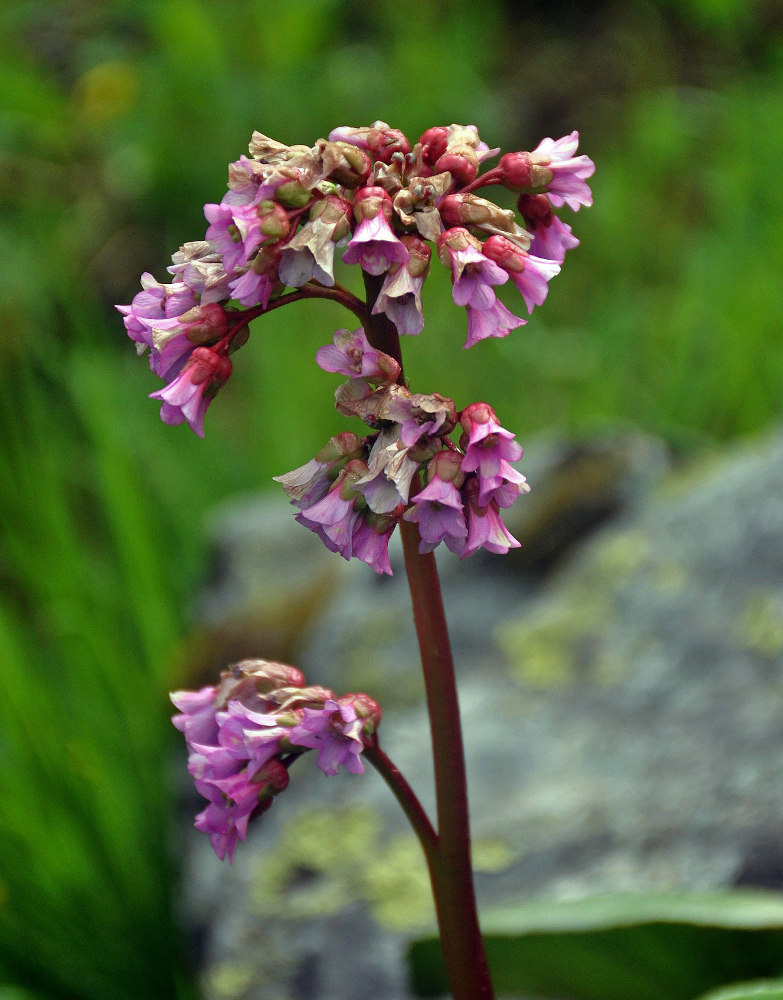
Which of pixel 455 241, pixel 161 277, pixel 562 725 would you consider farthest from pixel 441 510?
pixel 161 277

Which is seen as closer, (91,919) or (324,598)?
(91,919)

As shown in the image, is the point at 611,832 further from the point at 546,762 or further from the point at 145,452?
the point at 145,452

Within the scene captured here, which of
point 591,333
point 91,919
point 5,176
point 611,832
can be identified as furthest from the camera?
point 5,176

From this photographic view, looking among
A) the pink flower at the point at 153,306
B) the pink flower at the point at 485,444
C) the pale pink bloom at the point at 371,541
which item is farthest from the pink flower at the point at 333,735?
the pink flower at the point at 153,306

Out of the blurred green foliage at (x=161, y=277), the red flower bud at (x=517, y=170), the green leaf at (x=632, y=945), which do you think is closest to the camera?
the red flower bud at (x=517, y=170)

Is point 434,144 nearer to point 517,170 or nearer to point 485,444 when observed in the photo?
point 517,170

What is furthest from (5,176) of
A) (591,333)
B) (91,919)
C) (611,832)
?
(611,832)

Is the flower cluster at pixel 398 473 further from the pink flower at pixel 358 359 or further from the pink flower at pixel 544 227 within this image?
the pink flower at pixel 544 227
